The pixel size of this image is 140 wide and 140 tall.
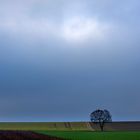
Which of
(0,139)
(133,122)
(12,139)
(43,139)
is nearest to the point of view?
(0,139)

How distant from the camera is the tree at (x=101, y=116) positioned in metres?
134

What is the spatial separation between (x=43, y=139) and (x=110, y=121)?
108985mm

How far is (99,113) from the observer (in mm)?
135500

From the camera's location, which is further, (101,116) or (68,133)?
(101,116)

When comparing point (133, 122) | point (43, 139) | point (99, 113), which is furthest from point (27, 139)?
point (133, 122)

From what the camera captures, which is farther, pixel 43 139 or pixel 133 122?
pixel 133 122

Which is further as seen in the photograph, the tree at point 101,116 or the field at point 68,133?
the tree at point 101,116

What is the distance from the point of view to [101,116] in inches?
5300

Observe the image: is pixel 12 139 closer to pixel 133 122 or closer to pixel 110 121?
pixel 110 121

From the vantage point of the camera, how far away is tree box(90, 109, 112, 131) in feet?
440

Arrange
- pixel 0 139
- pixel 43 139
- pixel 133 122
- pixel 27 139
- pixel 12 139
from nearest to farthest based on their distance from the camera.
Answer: pixel 0 139, pixel 12 139, pixel 27 139, pixel 43 139, pixel 133 122

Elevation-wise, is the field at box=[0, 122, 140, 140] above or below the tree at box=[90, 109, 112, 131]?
below

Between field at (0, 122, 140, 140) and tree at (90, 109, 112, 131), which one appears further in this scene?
tree at (90, 109, 112, 131)

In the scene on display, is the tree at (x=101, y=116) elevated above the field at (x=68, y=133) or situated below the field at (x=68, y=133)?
above
